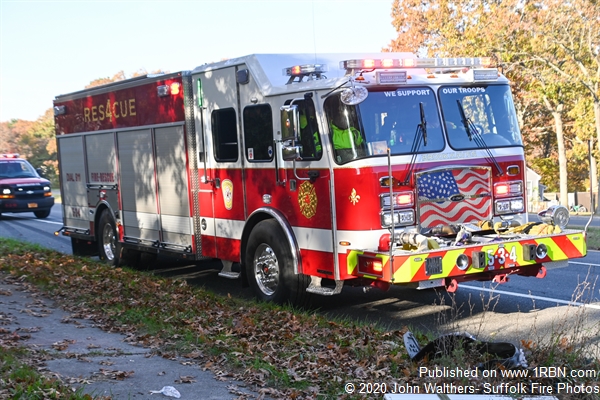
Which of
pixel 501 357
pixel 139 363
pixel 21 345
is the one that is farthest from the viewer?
pixel 21 345

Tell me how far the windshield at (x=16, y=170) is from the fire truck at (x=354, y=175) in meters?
17.5

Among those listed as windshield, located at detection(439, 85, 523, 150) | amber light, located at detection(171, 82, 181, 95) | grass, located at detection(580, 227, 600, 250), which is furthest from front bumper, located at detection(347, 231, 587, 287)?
grass, located at detection(580, 227, 600, 250)

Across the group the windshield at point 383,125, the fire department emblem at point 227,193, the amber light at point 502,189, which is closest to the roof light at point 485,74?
the windshield at point 383,125

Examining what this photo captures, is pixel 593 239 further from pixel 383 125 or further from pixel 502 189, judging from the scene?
pixel 383 125

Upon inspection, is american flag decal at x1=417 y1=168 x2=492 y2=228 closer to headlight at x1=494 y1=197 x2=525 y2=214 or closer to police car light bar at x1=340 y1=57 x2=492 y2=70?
headlight at x1=494 y1=197 x2=525 y2=214

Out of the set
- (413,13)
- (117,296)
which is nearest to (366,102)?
(117,296)

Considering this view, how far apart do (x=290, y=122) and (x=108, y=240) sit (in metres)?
6.36

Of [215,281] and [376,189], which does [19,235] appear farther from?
[376,189]

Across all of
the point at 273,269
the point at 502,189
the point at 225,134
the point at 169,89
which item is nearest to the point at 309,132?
the point at 273,269

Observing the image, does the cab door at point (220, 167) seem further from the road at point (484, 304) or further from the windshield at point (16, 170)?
the windshield at point (16, 170)

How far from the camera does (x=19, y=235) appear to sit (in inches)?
790

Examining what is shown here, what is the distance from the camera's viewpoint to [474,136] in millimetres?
8719

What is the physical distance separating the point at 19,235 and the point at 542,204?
15061 millimetres

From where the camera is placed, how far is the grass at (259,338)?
5719 millimetres
